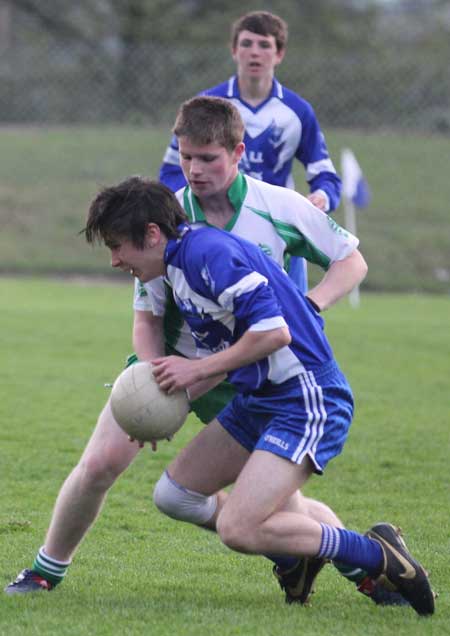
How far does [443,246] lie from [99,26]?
999 cm

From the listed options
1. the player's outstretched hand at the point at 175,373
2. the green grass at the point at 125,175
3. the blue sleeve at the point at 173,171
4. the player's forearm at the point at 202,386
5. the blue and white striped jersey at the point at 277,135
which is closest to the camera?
the player's outstretched hand at the point at 175,373

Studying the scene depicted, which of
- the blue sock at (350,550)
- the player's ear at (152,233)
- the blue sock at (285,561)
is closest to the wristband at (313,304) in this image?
the player's ear at (152,233)

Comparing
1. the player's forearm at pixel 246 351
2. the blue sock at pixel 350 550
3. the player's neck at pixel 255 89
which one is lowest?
the blue sock at pixel 350 550

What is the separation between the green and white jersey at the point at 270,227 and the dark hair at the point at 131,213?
0.32 m

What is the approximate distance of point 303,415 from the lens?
14.2ft

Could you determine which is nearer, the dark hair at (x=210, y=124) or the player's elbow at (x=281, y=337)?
the player's elbow at (x=281, y=337)

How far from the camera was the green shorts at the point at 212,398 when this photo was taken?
4.84 metres

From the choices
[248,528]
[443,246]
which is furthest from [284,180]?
[443,246]

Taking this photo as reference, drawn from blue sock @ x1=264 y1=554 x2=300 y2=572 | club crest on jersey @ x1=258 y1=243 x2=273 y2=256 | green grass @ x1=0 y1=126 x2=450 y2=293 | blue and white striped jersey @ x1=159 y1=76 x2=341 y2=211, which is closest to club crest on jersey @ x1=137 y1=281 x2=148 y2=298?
club crest on jersey @ x1=258 y1=243 x2=273 y2=256

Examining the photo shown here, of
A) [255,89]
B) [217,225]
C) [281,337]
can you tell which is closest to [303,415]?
[281,337]

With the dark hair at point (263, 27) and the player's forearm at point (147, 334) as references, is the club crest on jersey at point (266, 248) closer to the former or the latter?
the player's forearm at point (147, 334)

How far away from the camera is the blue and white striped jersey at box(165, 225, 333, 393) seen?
4137 millimetres

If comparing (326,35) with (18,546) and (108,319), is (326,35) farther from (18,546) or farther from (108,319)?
(18,546)

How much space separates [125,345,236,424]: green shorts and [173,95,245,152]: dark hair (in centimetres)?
87
